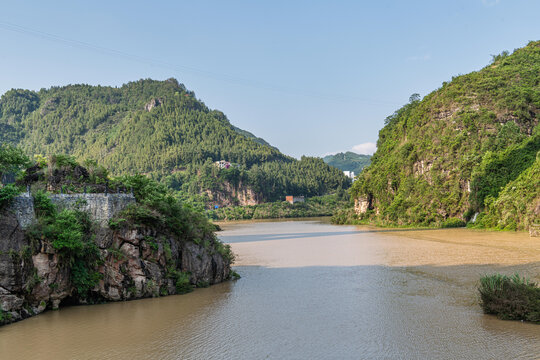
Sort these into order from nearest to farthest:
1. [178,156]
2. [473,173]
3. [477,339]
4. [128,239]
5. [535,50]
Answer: [477,339] → [128,239] → [473,173] → [535,50] → [178,156]

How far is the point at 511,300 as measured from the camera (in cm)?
1291

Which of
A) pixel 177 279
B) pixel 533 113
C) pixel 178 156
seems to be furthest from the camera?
pixel 178 156

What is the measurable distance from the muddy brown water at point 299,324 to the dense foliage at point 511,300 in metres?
0.37

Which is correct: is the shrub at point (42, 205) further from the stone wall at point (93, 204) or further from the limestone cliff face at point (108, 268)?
the limestone cliff face at point (108, 268)

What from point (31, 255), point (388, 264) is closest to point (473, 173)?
point (388, 264)

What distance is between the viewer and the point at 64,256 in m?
14.9

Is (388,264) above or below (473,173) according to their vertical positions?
below

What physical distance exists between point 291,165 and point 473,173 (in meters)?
130

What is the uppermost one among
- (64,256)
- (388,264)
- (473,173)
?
(473,173)

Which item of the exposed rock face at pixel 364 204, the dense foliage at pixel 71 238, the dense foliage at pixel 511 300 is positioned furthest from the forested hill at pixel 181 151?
the dense foliage at pixel 511 300

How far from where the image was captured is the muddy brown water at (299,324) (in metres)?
11.0

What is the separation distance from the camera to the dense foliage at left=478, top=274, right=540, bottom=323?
41.2 ft

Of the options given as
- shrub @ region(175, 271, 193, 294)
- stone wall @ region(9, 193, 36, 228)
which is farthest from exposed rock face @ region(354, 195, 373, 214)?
stone wall @ region(9, 193, 36, 228)

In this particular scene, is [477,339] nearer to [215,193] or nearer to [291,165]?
[215,193]
